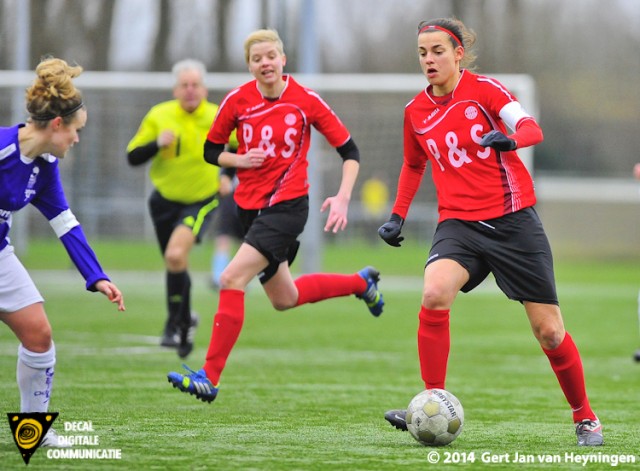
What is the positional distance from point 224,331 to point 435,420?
1560 mm

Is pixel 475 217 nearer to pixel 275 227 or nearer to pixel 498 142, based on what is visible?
pixel 498 142

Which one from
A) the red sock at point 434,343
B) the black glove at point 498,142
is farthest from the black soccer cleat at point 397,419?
the black glove at point 498,142

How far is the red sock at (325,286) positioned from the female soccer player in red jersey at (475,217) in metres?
1.79

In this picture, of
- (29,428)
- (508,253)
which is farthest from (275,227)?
(29,428)

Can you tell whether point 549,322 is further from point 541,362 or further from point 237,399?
point 541,362

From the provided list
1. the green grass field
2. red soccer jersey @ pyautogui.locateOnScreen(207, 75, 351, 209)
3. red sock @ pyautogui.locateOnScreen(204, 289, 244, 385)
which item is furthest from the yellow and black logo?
red soccer jersey @ pyautogui.locateOnScreen(207, 75, 351, 209)

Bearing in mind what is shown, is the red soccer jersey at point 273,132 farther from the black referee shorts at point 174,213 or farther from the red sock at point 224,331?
the black referee shorts at point 174,213

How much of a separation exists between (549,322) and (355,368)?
3.52 meters

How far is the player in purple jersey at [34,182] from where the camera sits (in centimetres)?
503

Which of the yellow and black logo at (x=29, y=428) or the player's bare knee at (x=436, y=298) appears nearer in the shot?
the yellow and black logo at (x=29, y=428)

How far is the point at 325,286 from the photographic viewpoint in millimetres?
7637

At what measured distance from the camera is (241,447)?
5.15 metres

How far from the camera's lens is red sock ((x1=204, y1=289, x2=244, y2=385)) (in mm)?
6258

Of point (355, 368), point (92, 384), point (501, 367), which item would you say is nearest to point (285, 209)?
point (92, 384)
